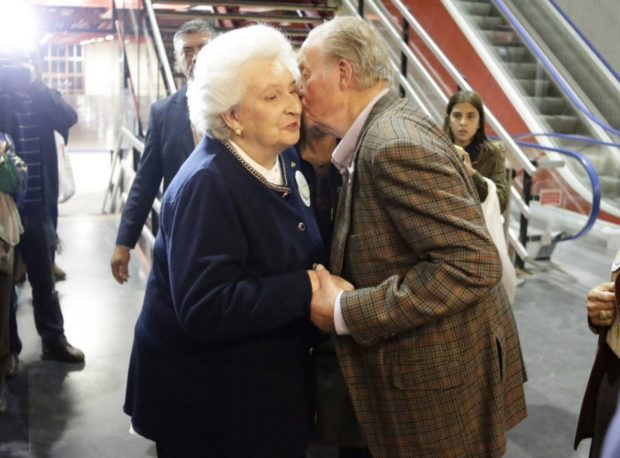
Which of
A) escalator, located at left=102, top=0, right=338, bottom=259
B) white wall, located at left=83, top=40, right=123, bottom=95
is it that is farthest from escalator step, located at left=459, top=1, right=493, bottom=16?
white wall, located at left=83, top=40, right=123, bottom=95

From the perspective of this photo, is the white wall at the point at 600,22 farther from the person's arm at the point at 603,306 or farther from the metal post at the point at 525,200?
the person's arm at the point at 603,306

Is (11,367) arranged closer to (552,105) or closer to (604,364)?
(604,364)

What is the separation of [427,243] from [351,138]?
1.05ft

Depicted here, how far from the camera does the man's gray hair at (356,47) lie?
159 centimetres

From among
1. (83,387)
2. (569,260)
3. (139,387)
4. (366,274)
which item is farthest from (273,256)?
(569,260)

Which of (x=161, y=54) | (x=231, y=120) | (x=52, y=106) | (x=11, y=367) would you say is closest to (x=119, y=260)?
(x=11, y=367)

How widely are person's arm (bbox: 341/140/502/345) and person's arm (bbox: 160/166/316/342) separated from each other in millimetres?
153

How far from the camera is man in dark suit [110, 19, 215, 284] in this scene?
2.86 meters

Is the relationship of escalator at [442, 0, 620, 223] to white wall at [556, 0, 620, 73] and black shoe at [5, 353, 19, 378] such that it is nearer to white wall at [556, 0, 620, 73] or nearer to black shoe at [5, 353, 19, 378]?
white wall at [556, 0, 620, 73]

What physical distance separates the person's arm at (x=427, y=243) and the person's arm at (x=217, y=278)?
0.15 meters

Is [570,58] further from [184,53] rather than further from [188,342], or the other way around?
[188,342]

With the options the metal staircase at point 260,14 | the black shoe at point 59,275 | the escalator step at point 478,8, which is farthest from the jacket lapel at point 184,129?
the escalator step at point 478,8

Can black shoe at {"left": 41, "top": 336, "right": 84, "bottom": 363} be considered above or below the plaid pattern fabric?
below

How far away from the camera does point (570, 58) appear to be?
25.2 feet
